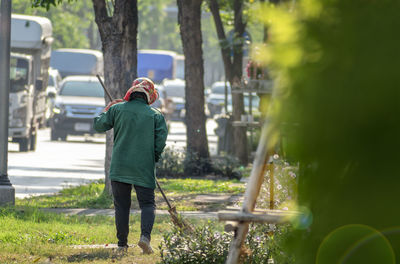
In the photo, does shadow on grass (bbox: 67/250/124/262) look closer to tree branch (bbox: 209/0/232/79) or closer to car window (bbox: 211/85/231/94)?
tree branch (bbox: 209/0/232/79)

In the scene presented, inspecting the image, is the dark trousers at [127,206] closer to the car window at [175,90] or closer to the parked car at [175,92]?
the parked car at [175,92]

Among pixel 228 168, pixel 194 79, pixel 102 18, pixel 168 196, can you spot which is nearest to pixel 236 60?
pixel 194 79

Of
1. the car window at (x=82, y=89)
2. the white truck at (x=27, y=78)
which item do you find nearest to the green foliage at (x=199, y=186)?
the white truck at (x=27, y=78)

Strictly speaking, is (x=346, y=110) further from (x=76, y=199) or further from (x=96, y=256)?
(x=76, y=199)

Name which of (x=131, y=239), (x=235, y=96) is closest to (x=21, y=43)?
(x=235, y=96)

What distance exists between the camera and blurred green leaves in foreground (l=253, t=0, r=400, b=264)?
330 cm

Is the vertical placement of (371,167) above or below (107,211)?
above

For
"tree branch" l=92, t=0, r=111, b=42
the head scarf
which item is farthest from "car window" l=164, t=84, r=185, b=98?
the head scarf

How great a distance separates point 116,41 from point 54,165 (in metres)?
8.12

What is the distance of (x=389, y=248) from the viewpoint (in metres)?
3.42

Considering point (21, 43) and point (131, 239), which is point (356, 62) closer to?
point (131, 239)

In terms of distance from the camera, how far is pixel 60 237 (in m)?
9.03

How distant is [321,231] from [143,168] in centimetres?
460

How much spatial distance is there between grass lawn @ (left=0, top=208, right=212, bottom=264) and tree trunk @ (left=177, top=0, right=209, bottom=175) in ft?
25.6
